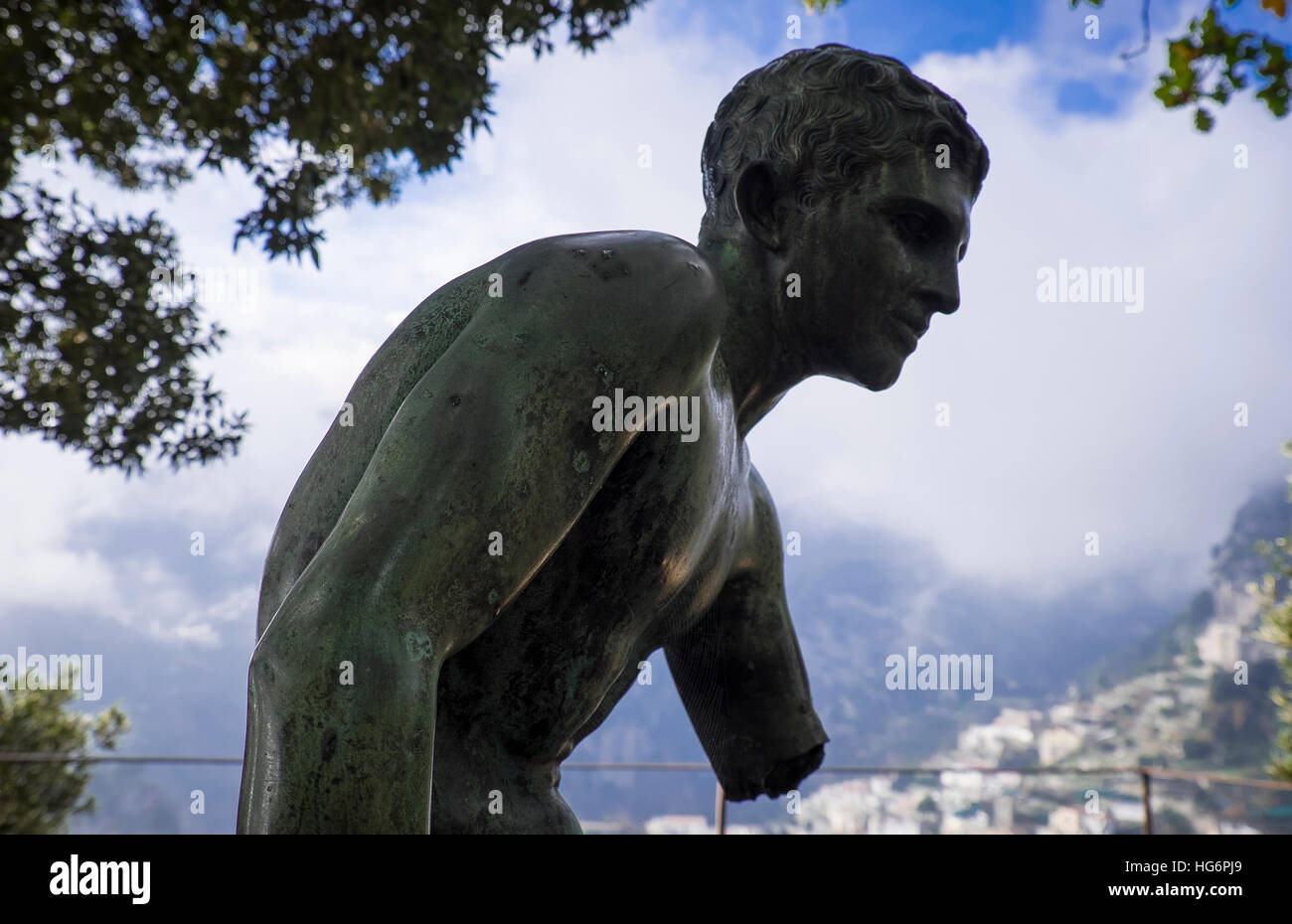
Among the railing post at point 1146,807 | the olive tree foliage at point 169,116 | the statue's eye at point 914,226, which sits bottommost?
the railing post at point 1146,807

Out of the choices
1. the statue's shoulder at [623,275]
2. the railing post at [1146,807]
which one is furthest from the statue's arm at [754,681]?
the railing post at [1146,807]

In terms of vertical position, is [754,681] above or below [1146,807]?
above

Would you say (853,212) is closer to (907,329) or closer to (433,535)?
(907,329)

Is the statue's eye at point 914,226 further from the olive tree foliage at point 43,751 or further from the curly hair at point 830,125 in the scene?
the olive tree foliage at point 43,751

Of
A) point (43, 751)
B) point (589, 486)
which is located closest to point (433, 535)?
point (589, 486)

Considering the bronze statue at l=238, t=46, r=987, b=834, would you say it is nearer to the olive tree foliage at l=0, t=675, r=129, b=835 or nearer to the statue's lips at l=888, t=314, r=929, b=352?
the statue's lips at l=888, t=314, r=929, b=352

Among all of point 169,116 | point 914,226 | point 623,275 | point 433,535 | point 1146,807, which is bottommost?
point 1146,807

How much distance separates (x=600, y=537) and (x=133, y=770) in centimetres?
1105

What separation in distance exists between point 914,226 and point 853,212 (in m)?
0.09

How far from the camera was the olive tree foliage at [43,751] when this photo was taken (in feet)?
27.9

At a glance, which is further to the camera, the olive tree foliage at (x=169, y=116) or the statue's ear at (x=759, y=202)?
the olive tree foliage at (x=169, y=116)

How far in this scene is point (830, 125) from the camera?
5.18 ft

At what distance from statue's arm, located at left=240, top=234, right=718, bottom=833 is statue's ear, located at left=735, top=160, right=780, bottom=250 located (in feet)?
1.13
